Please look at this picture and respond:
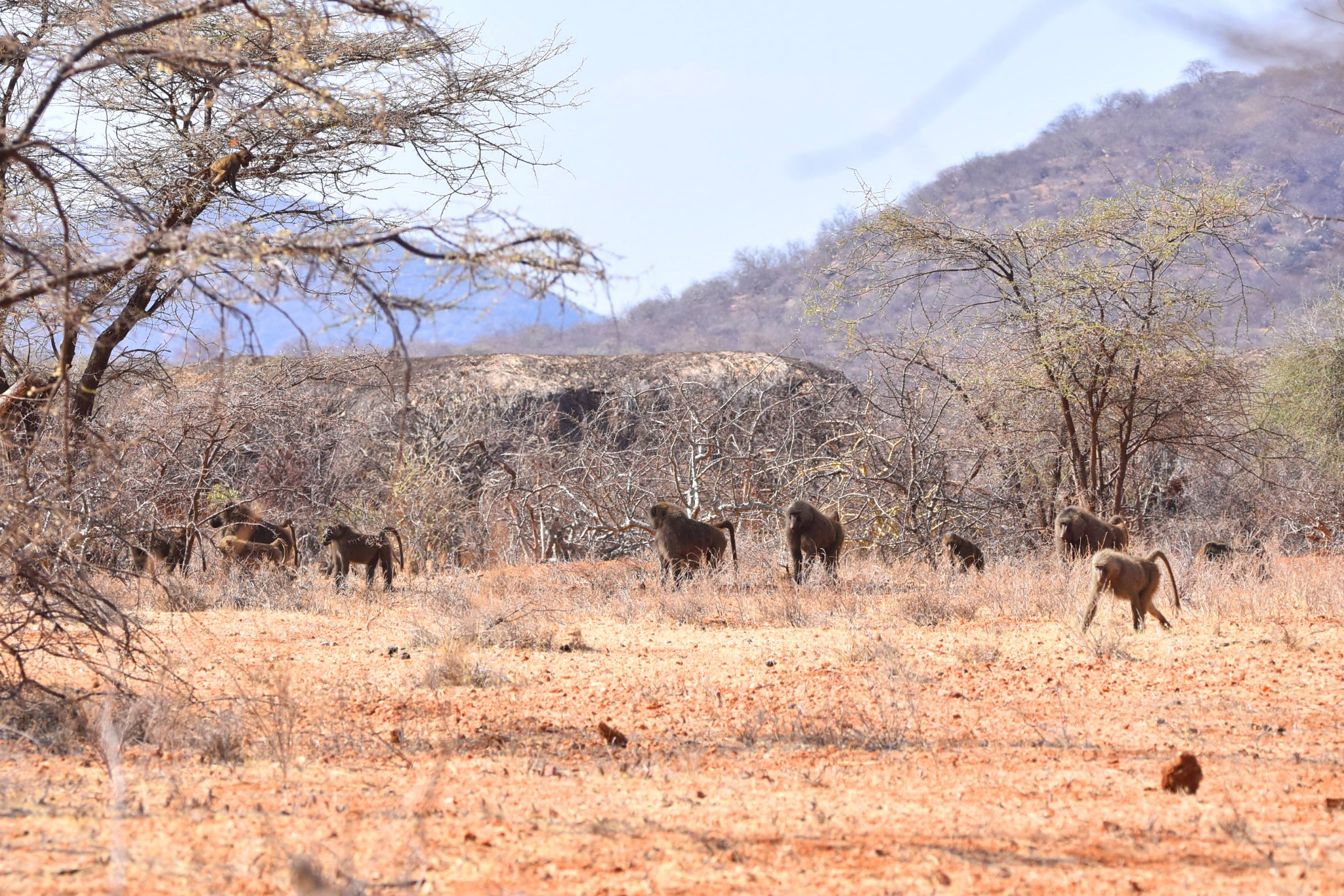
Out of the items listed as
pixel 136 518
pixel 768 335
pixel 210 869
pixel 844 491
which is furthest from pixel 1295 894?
pixel 768 335

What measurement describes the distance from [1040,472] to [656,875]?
13.7 metres

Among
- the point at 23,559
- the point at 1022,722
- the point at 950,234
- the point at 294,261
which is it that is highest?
the point at 950,234

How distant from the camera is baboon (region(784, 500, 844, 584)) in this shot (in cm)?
1163

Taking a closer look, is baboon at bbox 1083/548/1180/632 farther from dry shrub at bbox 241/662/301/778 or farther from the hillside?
the hillside

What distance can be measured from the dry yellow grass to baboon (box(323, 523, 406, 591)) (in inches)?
69.0

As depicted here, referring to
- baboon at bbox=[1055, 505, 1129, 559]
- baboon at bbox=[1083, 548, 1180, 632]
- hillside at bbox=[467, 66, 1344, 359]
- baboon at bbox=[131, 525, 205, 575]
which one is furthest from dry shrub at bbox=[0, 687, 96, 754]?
hillside at bbox=[467, 66, 1344, 359]

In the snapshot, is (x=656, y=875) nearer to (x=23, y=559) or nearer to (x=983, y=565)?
(x=23, y=559)

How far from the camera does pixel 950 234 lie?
15.2 m

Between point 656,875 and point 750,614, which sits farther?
point 750,614

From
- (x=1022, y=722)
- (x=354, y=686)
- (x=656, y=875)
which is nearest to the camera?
(x=656, y=875)

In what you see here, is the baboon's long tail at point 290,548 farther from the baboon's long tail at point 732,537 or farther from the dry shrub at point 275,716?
the dry shrub at point 275,716

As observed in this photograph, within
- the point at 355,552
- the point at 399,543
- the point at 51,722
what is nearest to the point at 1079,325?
the point at 399,543

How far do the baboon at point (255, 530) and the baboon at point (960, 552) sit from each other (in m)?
7.07

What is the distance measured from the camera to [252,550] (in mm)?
12180
